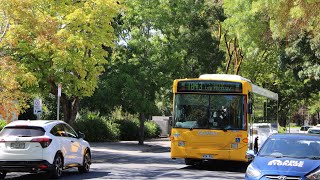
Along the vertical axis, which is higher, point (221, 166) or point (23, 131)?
point (23, 131)

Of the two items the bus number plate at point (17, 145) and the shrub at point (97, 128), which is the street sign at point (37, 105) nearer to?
the bus number plate at point (17, 145)

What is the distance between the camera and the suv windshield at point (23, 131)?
50.5ft

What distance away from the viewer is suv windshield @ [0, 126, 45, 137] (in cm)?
1539

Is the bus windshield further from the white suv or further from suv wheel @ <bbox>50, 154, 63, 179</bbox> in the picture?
suv wheel @ <bbox>50, 154, 63, 179</bbox>

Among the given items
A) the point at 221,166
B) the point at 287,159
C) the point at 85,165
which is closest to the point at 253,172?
the point at 287,159

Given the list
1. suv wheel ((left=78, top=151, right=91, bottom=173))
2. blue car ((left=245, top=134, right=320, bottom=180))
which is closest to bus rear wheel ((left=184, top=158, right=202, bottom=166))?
suv wheel ((left=78, top=151, right=91, bottom=173))

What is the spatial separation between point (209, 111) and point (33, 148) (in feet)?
21.9

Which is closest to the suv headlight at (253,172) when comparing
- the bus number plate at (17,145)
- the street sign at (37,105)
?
the bus number plate at (17,145)

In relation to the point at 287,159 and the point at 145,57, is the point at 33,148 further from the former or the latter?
the point at 145,57

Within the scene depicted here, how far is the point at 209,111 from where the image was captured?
1902cm

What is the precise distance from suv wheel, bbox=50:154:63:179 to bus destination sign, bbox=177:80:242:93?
5.45 meters

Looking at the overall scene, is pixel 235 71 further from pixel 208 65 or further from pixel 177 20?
pixel 177 20

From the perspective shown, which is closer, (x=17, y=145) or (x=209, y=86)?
(x=17, y=145)

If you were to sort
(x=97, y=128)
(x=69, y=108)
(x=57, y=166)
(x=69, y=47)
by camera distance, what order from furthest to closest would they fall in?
(x=97, y=128), (x=69, y=108), (x=69, y=47), (x=57, y=166)
